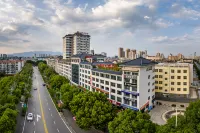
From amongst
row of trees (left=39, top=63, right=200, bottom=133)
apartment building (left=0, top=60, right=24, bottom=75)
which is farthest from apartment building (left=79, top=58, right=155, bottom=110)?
apartment building (left=0, top=60, right=24, bottom=75)

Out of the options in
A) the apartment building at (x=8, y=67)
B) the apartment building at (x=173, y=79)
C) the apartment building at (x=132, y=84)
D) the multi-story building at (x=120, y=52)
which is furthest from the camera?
the multi-story building at (x=120, y=52)

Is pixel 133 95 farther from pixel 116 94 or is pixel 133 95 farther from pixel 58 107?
pixel 58 107

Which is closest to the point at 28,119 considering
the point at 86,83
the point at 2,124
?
the point at 2,124

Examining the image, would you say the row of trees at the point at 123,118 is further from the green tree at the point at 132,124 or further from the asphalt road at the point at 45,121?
the asphalt road at the point at 45,121

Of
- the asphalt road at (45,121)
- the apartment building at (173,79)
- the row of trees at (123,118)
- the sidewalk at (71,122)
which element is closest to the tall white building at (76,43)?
the asphalt road at (45,121)

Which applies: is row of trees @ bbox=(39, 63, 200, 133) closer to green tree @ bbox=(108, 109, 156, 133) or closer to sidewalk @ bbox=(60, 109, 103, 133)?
green tree @ bbox=(108, 109, 156, 133)

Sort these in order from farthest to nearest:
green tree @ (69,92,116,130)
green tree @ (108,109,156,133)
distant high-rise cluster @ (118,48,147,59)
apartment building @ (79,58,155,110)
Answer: distant high-rise cluster @ (118,48,147,59)
apartment building @ (79,58,155,110)
green tree @ (69,92,116,130)
green tree @ (108,109,156,133)
